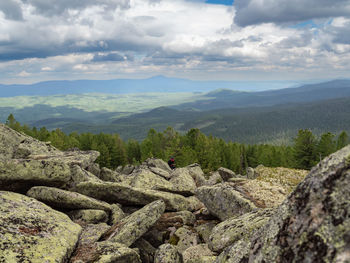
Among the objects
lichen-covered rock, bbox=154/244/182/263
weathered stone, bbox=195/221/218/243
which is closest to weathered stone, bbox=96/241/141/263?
lichen-covered rock, bbox=154/244/182/263

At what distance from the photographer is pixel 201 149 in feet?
303

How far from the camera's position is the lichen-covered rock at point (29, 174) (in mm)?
18656

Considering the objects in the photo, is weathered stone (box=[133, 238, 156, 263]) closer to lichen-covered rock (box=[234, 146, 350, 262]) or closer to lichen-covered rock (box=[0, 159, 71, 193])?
lichen-covered rock (box=[0, 159, 71, 193])

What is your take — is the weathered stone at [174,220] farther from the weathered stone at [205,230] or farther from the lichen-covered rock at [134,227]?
the lichen-covered rock at [134,227]

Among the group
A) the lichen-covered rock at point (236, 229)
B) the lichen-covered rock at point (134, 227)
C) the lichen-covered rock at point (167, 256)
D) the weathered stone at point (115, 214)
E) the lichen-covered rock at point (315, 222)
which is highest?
the lichen-covered rock at point (315, 222)

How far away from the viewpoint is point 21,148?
95.3 feet

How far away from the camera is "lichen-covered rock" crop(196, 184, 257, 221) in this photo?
18219mm

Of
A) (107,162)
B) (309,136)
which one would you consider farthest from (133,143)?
(309,136)

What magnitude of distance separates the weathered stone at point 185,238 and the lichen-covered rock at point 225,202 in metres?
2.78

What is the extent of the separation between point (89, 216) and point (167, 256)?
26.6ft

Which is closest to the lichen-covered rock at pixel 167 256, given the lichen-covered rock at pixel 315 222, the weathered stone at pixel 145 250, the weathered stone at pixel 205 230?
the weathered stone at pixel 145 250

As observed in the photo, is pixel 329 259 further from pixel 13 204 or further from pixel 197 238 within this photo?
pixel 13 204

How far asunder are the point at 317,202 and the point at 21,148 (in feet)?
105

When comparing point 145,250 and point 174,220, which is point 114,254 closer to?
point 145,250
